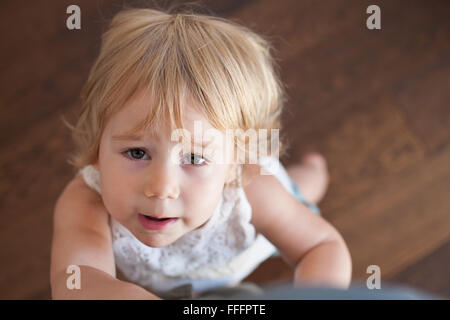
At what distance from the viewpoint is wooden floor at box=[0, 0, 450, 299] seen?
99 centimetres

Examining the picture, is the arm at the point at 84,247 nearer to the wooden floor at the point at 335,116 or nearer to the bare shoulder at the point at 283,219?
the bare shoulder at the point at 283,219

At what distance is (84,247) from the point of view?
2.11 feet

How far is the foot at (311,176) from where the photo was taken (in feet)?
3.27

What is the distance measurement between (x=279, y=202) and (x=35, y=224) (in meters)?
0.53

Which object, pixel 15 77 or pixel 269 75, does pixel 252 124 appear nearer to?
pixel 269 75

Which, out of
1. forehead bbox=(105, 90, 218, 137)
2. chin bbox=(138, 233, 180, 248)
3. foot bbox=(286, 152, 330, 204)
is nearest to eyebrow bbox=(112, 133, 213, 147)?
forehead bbox=(105, 90, 218, 137)

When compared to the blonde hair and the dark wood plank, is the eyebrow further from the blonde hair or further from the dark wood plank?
the dark wood plank

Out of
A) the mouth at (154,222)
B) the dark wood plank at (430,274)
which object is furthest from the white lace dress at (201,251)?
the dark wood plank at (430,274)

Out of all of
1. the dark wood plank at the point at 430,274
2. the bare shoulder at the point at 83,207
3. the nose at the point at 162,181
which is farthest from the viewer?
the dark wood plank at the point at 430,274

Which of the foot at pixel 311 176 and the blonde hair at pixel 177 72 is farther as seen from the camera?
the foot at pixel 311 176

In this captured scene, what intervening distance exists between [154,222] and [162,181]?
0.07m

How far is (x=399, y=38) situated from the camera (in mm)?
1114

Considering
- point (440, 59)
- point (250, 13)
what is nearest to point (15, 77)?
point (250, 13)

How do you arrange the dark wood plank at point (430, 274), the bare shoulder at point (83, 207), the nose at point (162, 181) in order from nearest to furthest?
the nose at point (162, 181) < the bare shoulder at point (83, 207) < the dark wood plank at point (430, 274)
